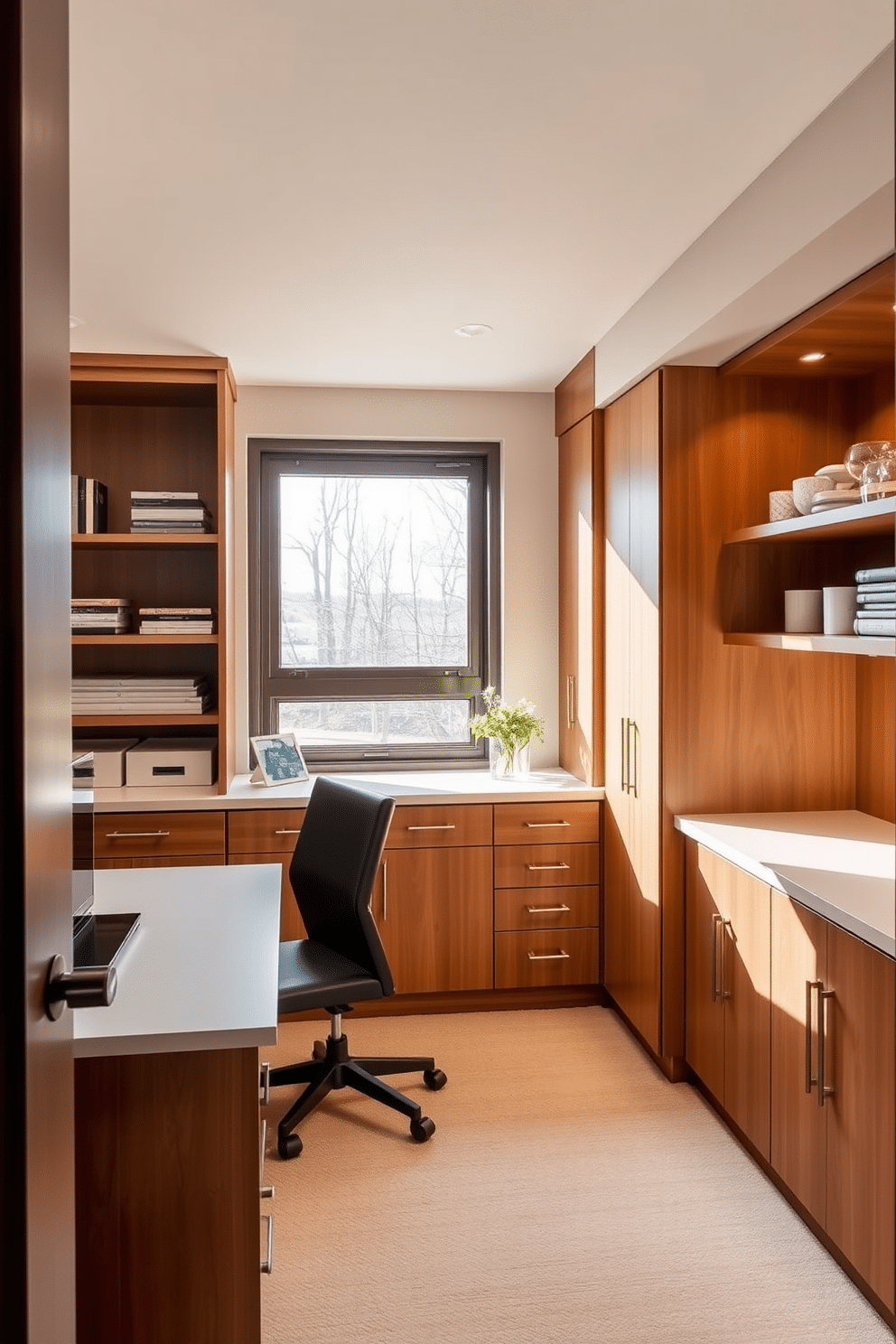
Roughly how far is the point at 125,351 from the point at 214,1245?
9.82ft

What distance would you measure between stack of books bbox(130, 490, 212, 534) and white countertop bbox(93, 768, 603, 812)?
3.29 ft

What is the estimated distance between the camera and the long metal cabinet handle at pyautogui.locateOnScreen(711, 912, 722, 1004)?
2736 millimetres

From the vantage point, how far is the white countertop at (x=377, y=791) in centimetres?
347

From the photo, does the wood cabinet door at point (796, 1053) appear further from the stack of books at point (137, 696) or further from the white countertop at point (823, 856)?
the stack of books at point (137, 696)

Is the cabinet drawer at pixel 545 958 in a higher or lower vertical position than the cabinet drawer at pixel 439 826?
lower

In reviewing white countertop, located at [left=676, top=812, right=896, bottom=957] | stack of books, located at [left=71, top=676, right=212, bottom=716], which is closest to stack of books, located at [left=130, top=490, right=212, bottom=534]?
stack of books, located at [left=71, top=676, right=212, bottom=716]

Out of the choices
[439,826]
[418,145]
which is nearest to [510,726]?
[439,826]

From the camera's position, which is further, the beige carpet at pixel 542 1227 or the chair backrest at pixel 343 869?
the chair backrest at pixel 343 869

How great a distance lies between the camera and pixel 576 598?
3902 millimetres

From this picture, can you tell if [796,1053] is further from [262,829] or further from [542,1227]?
[262,829]

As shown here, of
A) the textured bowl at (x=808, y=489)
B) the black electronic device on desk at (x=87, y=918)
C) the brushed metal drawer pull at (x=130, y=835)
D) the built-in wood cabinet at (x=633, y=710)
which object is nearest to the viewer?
the black electronic device on desk at (x=87, y=918)

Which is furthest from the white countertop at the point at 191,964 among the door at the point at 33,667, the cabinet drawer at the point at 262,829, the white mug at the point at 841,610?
the white mug at the point at 841,610

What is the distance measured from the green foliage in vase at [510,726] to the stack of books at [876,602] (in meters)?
1.68

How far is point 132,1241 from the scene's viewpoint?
1576 millimetres
